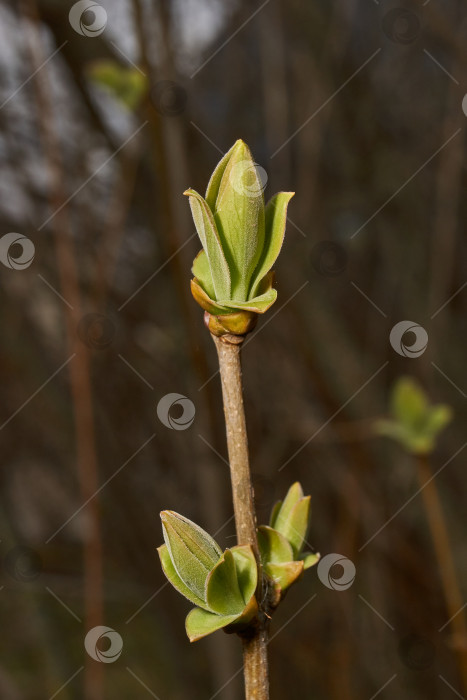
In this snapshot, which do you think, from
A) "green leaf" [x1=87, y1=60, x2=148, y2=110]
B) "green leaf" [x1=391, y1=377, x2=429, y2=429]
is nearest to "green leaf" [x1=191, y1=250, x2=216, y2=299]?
"green leaf" [x1=391, y1=377, x2=429, y2=429]

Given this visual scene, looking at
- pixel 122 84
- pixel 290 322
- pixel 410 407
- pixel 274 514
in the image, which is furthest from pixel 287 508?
pixel 290 322

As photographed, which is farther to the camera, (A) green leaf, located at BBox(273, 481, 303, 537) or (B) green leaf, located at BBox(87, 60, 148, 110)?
(B) green leaf, located at BBox(87, 60, 148, 110)

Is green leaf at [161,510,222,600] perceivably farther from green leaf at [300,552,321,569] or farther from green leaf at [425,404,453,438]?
green leaf at [425,404,453,438]

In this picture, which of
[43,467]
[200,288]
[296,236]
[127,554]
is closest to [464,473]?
[296,236]

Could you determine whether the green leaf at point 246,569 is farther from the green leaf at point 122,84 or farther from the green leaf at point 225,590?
the green leaf at point 122,84

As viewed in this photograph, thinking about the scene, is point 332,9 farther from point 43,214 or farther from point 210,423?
point 210,423

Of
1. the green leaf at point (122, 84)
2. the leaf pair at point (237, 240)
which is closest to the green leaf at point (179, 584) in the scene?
the leaf pair at point (237, 240)

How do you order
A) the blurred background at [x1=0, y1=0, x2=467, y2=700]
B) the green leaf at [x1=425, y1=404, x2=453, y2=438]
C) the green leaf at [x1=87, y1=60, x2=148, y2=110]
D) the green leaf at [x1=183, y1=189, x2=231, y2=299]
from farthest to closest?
the blurred background at [x1=0, y1=0, x2=467, y2=700], the green leaf at [x1=87, y1=60, x2=148, y2=110], the green leaf at [x1=425, y1=404, x2=453, y2=438], the green leaf at [x1=183, y1=189, x2=231, y2=299]

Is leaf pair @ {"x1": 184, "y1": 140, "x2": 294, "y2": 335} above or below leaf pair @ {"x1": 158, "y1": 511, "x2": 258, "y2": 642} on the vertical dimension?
above

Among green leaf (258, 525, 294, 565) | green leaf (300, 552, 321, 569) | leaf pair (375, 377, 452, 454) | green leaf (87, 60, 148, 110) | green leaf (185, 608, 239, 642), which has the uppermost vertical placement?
green leaf (87, 60, 148, 110)
